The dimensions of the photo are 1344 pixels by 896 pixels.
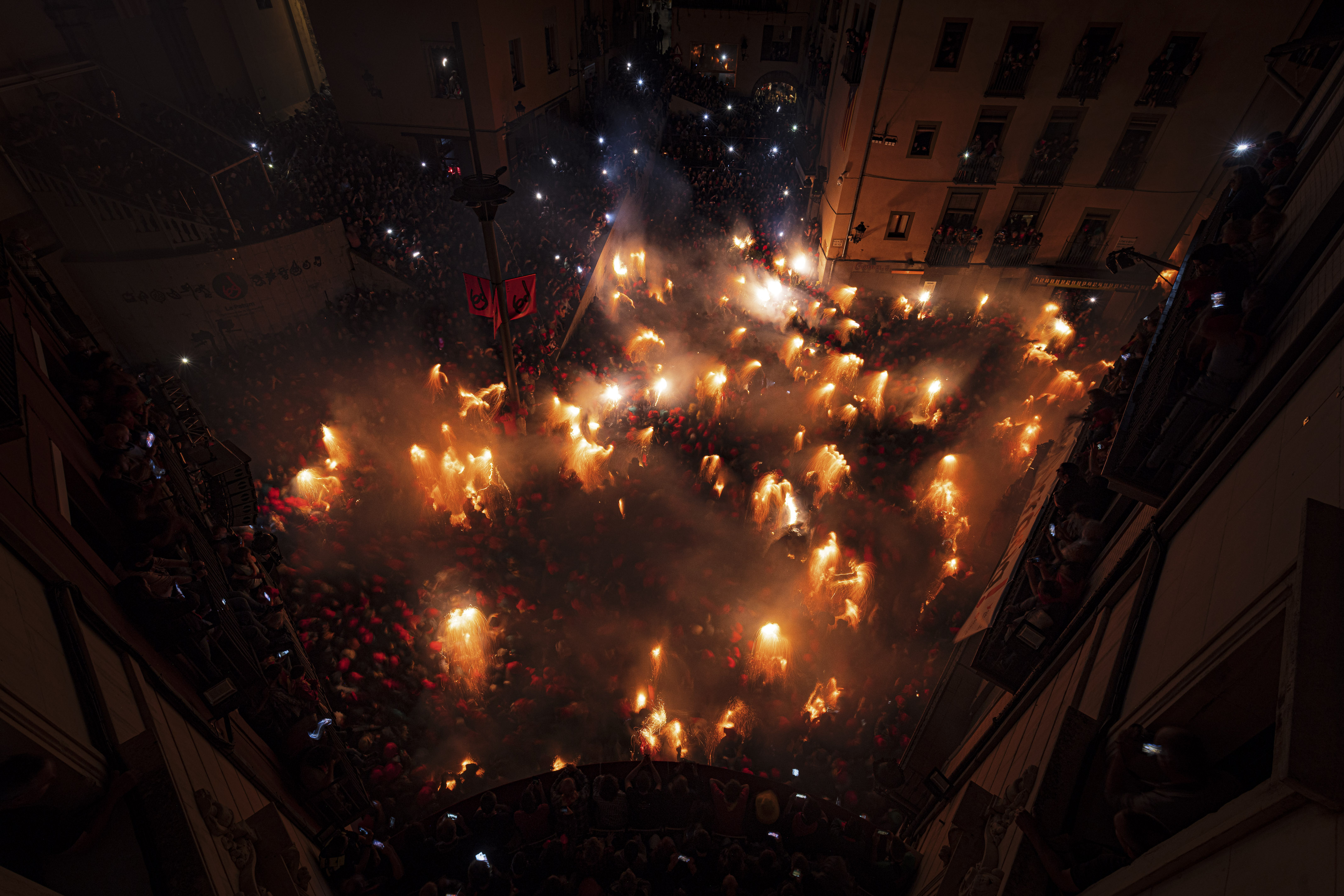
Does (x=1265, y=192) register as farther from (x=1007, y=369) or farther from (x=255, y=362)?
(x=255, y=362)

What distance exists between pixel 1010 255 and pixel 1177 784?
20771 mm

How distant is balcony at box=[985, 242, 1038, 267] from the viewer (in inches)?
781

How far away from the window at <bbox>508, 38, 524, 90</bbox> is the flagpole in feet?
39.7

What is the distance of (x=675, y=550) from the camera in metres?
12.9

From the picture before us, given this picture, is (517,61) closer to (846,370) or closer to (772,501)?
(846,370)

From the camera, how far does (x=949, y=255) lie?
2028 cm

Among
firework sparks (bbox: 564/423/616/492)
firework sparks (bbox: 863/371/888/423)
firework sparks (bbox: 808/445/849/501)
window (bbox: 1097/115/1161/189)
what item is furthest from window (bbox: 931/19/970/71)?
firework sparks (bbox: 564/423/616/492)

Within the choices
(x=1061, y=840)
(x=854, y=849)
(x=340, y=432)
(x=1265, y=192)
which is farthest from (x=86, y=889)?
(x=1265, y=192)

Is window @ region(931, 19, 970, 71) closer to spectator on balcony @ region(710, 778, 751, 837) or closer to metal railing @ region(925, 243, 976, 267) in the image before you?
metal railing @ region(925, 243, 976, 267)

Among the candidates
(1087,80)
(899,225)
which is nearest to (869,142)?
(899,225)

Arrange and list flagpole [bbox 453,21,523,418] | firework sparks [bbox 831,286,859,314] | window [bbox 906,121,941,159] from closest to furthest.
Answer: flagpole [bbox 453,21,523,418] < window [bbox 906,121,941,159] < firework sparks [bbox 831,286,859,314]

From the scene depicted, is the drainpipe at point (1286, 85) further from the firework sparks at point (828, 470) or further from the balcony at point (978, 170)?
the firework sparks at point (828, 470)

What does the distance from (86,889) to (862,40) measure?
23.5 m

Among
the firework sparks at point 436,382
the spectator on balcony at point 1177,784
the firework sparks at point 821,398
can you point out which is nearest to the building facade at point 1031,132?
the firework sparks at point 821,398
